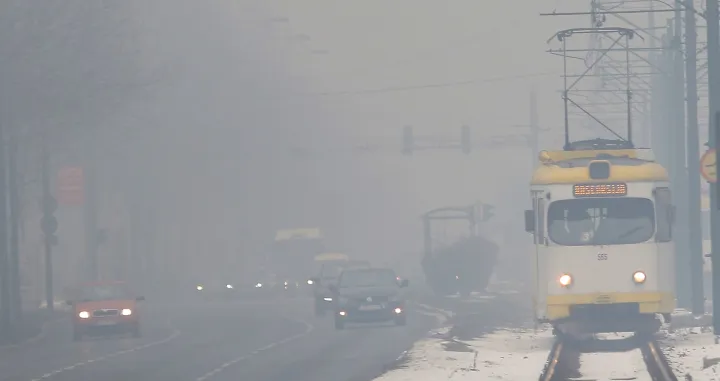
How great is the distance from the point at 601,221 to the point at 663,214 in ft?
3.21

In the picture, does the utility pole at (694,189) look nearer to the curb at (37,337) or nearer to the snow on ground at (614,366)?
the snow on ground at (614,366)

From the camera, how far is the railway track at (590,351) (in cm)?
2205

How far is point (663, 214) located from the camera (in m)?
27.8

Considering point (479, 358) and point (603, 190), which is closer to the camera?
point (479, 358)

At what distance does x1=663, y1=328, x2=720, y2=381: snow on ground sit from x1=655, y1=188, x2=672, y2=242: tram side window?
175 centimetres

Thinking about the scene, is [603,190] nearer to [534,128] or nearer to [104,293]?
[104,293]

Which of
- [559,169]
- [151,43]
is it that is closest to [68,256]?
[151,43]

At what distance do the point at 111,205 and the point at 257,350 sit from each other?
5963 centimetres

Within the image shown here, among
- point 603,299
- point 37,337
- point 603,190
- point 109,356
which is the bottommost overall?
point 37,337

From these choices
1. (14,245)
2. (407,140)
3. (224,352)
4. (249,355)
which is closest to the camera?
(249,355)

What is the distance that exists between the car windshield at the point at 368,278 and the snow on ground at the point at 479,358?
952 centimetres

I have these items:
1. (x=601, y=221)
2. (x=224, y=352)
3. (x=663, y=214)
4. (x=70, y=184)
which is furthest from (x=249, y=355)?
(x=70, y=184)

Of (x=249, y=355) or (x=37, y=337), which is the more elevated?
(x=249, y=355)

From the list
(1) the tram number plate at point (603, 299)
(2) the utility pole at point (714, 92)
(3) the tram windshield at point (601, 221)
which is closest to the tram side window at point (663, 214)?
(3) the tram windshield at point (601, 221)
